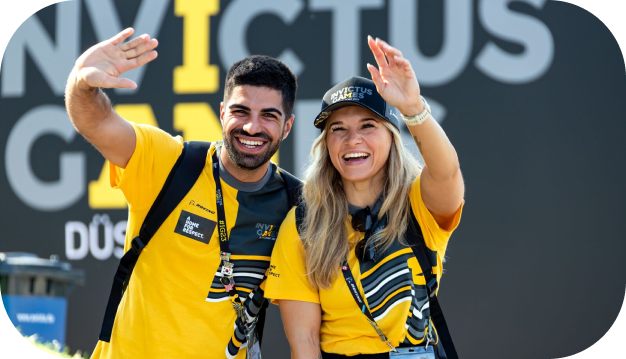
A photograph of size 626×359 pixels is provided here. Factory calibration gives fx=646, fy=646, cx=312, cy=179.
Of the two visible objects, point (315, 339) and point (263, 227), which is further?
Result: point (263, 227)

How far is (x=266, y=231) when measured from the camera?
2.64m

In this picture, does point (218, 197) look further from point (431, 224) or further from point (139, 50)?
point (431, 224)

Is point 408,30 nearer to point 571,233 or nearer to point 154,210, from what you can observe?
point 571,233

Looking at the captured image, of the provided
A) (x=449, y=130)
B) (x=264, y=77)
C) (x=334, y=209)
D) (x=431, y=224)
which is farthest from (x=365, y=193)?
(x=449, y=130)

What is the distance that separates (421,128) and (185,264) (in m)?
1.08

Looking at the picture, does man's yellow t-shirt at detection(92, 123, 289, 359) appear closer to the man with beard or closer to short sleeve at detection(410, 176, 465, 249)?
the man with beard

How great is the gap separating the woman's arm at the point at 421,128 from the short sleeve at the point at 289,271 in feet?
1.87

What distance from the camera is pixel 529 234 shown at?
15.1 ft

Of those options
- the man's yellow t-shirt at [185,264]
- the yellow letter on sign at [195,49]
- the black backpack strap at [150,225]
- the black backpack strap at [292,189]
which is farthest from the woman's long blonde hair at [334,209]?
the yellow letter on sign at [195,49]

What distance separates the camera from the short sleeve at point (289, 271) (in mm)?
2410

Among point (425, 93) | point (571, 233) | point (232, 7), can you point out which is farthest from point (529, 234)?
point (232, 7)

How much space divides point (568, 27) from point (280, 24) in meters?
2.14

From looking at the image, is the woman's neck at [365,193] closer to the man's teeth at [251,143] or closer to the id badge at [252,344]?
the man's teeth at [251,143]

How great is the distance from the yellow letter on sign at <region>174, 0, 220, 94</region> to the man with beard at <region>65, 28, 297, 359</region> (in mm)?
2431
